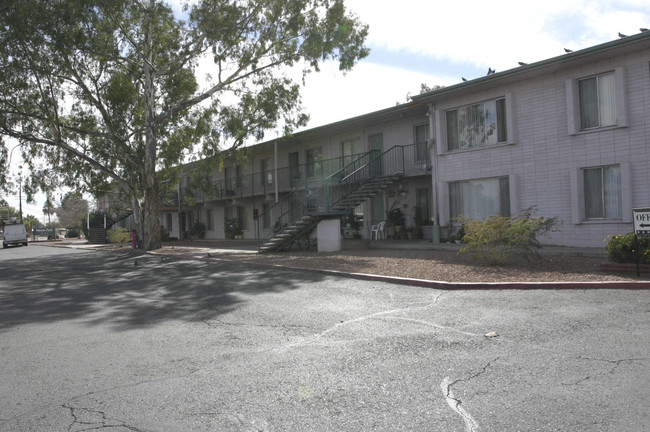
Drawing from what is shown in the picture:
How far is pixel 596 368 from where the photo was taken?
445cm

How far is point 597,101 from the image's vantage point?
14328 millimetres

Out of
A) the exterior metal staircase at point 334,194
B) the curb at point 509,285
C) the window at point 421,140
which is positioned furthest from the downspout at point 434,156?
the curb at point 509,285

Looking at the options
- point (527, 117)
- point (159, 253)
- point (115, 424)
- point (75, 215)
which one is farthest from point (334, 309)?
point (75, 215)

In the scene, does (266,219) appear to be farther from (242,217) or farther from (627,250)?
(627,250)

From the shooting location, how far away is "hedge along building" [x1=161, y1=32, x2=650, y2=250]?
44.6 feet

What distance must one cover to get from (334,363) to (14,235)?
44.6 meters

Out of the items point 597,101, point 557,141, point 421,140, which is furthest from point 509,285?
point 421,140

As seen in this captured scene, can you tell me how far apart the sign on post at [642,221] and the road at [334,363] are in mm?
1586

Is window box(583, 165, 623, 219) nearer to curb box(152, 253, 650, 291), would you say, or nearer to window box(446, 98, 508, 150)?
window box(446, 98, 508, 150)

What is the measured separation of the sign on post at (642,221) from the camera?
349 inches

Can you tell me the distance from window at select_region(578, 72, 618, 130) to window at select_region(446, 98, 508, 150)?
8.05 feet

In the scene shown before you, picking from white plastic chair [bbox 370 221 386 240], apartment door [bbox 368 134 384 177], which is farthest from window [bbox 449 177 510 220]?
white plastic chair [bbox 370 221 386 240]

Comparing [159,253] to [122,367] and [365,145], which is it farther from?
[122,367]

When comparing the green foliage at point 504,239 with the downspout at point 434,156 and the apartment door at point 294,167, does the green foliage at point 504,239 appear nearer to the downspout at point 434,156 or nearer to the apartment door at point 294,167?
the downspout at point 434,156
